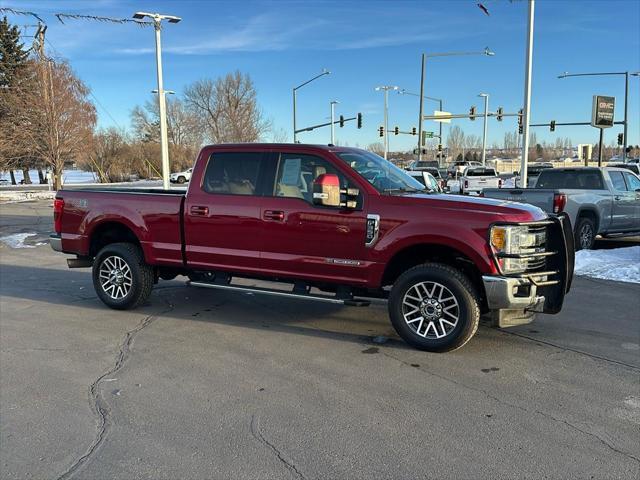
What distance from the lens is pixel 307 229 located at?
18.4 feet

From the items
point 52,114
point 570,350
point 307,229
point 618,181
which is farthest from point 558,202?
point 52,114

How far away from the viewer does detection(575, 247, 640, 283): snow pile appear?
880 cm

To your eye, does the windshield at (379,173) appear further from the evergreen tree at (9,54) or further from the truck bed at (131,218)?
the evergreen tree at (9,54)

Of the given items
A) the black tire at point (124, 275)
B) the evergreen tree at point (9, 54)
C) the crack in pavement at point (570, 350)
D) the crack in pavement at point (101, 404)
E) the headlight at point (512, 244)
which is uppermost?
the evergreen tree at point (9, 54)

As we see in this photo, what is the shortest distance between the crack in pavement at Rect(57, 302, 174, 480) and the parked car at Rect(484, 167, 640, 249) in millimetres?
7603

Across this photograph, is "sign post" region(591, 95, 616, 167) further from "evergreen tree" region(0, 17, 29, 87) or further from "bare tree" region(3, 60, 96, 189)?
"evergreen tree" region(0, 17, 29, 87)

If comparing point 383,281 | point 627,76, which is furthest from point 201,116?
point 383,281

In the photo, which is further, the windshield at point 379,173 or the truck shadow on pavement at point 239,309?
the truck shadow on pavement at point 239,309

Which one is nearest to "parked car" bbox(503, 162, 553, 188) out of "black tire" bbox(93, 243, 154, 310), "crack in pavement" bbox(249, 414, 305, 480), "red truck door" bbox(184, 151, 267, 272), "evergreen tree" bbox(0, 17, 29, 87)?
"red truck door" bbox(184, 151, 267, 272)

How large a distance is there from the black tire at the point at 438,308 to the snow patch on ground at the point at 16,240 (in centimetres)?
1143

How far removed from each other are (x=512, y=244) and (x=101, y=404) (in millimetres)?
3747

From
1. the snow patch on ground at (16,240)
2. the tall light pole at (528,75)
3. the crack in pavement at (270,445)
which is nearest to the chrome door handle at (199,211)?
the crack in pavement at (270,445)

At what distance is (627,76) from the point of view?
39.7 meters

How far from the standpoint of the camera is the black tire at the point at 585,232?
454 inches
